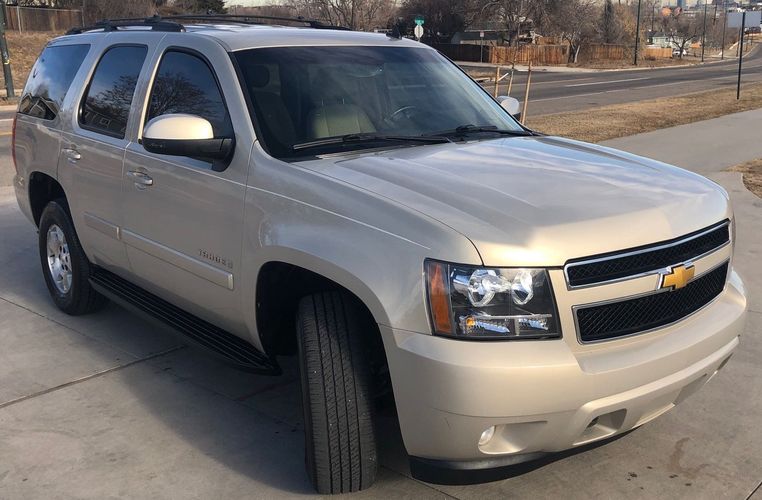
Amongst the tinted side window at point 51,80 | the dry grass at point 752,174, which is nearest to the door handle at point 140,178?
the tinted side window at point 51,80

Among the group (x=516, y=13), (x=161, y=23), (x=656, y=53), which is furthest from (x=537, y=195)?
(x=656, y=53)

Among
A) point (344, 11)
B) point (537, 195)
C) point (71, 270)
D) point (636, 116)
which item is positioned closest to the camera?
point (537, 195)

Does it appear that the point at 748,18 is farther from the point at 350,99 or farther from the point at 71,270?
the point at 71,270

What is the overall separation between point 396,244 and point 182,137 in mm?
1273

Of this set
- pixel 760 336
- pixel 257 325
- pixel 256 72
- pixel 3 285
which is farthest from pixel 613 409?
pixel 3 285

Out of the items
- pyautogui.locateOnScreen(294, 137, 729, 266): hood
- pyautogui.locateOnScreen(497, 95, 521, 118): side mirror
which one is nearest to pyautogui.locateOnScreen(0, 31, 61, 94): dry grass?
pyautogui.locateOnScreen(497, 95, 521, 118): side mirror

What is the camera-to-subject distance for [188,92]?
4121mm

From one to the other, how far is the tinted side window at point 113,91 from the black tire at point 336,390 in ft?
6.80

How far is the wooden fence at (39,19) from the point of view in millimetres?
42781

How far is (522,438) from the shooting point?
277 centimetres

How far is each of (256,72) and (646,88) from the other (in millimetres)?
32511

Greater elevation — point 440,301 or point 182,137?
point 182,137

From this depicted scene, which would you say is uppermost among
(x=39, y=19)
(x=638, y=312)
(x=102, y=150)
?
(x=39, y=19)

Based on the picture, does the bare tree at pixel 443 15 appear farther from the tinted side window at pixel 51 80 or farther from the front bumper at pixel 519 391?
the front bumper at pixel 519 391
